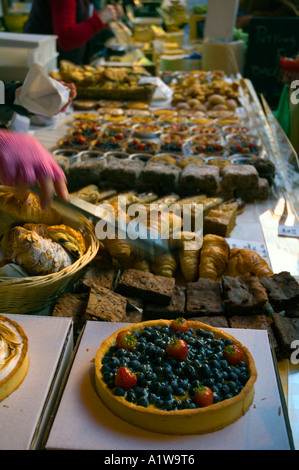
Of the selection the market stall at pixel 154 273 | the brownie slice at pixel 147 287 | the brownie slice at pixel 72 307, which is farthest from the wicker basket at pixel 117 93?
the brownie slice at pixel 72 307

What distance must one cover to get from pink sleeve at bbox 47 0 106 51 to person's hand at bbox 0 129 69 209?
12.5 ft

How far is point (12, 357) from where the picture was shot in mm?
1450

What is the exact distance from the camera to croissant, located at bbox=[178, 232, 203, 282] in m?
2.37

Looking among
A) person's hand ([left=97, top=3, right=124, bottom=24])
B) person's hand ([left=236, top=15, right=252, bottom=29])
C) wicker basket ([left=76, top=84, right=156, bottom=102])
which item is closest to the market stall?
wicker basket ([left=76, top=84, right=156, bottom=102])

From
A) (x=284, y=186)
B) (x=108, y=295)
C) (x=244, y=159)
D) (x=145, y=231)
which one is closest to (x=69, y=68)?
(x=244, y=159)

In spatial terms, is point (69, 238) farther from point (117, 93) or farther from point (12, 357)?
point (117, 93)

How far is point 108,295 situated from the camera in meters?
2.00

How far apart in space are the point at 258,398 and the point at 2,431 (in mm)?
813

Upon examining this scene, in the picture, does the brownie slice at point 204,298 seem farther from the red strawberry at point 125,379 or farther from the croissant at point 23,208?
the croissant at point 23,208

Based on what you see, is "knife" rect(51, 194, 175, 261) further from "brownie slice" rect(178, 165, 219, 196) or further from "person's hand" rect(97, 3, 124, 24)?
"person's hand" rect(97, 3, 124, 24)

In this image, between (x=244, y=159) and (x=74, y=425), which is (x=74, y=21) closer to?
(x=244, y=159)

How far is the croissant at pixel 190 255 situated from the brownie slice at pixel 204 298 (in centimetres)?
15

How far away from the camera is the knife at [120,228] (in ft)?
6.94

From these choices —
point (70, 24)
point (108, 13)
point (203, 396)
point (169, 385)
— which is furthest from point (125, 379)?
point (108, 13)
